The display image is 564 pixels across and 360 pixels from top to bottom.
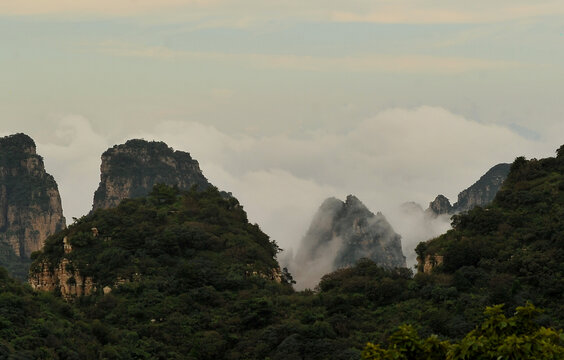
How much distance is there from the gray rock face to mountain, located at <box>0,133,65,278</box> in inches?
1829

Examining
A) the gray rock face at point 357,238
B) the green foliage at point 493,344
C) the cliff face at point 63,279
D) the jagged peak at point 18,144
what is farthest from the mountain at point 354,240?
the green foliage at point 493,344

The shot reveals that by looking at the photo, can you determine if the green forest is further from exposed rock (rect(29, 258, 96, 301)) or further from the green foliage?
the green foliage

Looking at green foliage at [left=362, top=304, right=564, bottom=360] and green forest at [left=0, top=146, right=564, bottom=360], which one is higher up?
green forest at [left=0, top=146, right=564, bottom=360]

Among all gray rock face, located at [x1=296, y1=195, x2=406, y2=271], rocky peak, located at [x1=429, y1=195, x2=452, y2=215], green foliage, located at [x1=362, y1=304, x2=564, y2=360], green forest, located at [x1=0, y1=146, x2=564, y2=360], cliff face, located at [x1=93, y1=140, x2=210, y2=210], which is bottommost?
green foliage, located at [x1=362, y1=304, x2=564, y2=360]

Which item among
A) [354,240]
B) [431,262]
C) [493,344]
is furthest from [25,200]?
[493,344]

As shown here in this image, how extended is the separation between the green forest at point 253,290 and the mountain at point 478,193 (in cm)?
9356

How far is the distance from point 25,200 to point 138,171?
19672 millimetres

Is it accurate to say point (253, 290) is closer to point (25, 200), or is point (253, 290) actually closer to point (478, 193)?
point (25, 200)

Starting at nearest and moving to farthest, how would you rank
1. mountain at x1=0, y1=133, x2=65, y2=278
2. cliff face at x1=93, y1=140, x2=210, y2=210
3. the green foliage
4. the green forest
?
the green foliage, the green forest, mountain at x1=0, y1=133, x2=65, y2=278, cliff face at x1=93, y1=140, x2=210, y2=210

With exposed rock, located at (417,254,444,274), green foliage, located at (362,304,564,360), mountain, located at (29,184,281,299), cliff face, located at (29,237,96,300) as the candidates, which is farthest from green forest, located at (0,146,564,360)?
green foliage, located at (362,304,564,360)

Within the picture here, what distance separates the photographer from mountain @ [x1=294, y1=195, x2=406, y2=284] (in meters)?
148

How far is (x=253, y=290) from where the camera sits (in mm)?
65000

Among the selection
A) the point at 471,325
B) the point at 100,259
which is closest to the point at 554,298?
the point at 471,325

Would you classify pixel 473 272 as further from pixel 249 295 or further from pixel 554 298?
pixel 249 295
